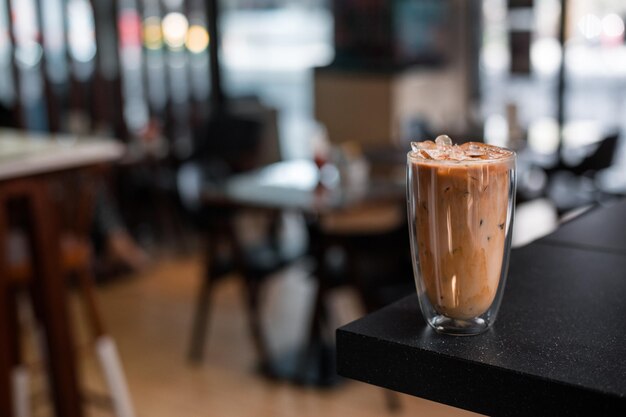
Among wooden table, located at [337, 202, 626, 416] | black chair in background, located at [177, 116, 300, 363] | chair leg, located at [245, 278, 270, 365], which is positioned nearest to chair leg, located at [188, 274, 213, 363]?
black chair in background, located at [177, 116, 300, 363]

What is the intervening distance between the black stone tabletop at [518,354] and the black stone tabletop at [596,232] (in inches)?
10.0

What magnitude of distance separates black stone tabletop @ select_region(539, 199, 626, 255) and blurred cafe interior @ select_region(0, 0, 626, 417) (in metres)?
0.08

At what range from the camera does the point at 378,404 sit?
3.48 m

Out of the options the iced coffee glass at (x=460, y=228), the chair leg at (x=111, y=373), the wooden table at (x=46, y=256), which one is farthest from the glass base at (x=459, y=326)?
the chair leg at (x=111, y=373)

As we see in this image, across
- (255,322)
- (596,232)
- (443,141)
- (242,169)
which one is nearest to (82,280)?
(255,322)

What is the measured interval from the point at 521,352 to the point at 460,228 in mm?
165

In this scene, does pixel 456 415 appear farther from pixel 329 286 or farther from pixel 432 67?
pixel 432 67

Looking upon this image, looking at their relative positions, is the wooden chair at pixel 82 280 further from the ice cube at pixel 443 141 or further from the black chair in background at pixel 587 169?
the black chair in background at pixel 587 169

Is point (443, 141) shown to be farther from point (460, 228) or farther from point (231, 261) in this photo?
point (231, 261)

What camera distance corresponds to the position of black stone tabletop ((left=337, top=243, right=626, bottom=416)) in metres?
0.88

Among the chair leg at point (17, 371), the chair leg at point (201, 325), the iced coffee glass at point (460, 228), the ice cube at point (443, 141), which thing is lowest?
the chair leg at point (201, 325)

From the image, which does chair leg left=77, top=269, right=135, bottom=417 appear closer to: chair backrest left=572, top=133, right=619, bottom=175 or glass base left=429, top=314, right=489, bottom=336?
glass base left=429, top=314, right=489, bottom=336

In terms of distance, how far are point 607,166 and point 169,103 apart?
3.53m

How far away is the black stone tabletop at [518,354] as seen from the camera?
88 centimetres
